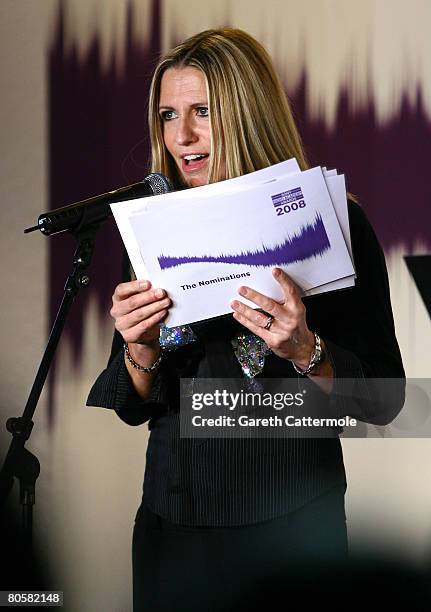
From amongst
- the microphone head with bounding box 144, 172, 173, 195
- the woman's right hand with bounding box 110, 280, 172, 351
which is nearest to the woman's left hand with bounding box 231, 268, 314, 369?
the woman's right hand with bounding box 110, 280, 172, 351

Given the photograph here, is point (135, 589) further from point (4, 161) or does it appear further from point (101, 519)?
point (4, 161)

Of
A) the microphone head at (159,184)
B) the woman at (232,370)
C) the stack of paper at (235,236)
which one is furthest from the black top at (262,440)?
the microphone head at (159,184)

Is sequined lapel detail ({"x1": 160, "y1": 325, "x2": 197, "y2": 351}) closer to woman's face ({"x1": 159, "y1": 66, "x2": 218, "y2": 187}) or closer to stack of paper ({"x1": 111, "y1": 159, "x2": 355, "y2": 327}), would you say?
stack of paper ({"x1": 111, "y1": 159, "x2": 355, "y2": 327})

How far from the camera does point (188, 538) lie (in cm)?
150

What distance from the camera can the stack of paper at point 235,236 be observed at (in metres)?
1.41

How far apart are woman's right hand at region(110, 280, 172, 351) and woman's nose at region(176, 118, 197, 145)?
1.01ft

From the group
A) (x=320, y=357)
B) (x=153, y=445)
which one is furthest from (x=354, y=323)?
(x=153, y=445)

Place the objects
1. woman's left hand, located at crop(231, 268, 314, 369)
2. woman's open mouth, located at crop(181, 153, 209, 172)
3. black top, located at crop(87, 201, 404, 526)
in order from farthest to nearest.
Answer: woman's open mouth, located at crop(181, 153, 209, 172)
black top, located at crop(87, 201, 404, 526)
woman's left hand, located at crop(231, 268, 314, 369)

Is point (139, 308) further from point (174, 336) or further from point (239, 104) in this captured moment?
point (239, 104)

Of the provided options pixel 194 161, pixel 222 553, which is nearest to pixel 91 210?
pixel 194 161

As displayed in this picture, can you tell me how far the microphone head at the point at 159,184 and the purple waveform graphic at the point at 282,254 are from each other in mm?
167

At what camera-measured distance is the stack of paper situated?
4.63ft

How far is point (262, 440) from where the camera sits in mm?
1541

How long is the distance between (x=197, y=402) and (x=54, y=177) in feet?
3.05
